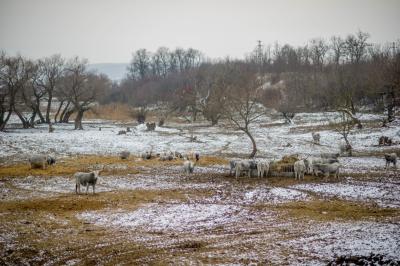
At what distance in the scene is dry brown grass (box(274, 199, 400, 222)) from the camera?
1734cm

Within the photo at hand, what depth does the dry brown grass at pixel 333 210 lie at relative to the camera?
56.9 feet

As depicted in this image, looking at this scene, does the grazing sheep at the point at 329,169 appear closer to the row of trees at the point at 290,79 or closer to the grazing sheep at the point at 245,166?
the grazing sheep at the point at 245,166

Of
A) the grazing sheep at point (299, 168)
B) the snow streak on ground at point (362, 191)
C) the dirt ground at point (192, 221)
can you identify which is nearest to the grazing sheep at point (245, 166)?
the dirt ground at point (192, 221)

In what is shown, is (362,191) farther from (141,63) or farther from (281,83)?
(141,63)

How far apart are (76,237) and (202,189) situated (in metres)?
10.1

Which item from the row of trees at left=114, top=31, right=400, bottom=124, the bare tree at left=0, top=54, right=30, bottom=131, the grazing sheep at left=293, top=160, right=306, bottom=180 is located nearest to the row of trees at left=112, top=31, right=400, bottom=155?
the row of trees at left=114, top=31, right=400, bottom=124

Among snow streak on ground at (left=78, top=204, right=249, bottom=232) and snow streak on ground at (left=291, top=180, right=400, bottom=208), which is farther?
snow streak on ground at (left=291, top=180, right=400, bottom=208)

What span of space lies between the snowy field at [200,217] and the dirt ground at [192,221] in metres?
0.04

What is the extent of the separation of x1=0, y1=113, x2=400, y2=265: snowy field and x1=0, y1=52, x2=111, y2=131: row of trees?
33.3m

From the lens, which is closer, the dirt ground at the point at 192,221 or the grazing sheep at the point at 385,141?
the dirt ground at the point at 192,221

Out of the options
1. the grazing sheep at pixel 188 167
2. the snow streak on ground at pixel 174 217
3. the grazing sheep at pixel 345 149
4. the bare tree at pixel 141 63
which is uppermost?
the bare tree at pixel 141 63

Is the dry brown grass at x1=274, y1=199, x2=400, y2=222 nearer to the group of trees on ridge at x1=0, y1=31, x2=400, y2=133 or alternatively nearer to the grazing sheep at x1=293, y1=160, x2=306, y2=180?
the grazing sheep at x1=293, y1=160, x2=306, y2=180

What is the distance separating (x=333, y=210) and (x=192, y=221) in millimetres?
6545

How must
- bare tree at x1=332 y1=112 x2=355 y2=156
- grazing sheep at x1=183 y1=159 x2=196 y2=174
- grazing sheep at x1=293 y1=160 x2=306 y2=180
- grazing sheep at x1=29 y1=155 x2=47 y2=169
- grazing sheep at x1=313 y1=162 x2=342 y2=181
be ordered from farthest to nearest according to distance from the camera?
bare tree at x1=332 y1=112 x2=355 y2=156 → grazing sheep at x1=29 y1=155 x2=47 y2=169 → grazing sheep at x1=183 y1=159 x2=196 y2=174 → grazing sheep at x1=293 y1=160 x2=306 y2=180 → grazing sheep at x1=313 y1=162 x2=342 y2=181
